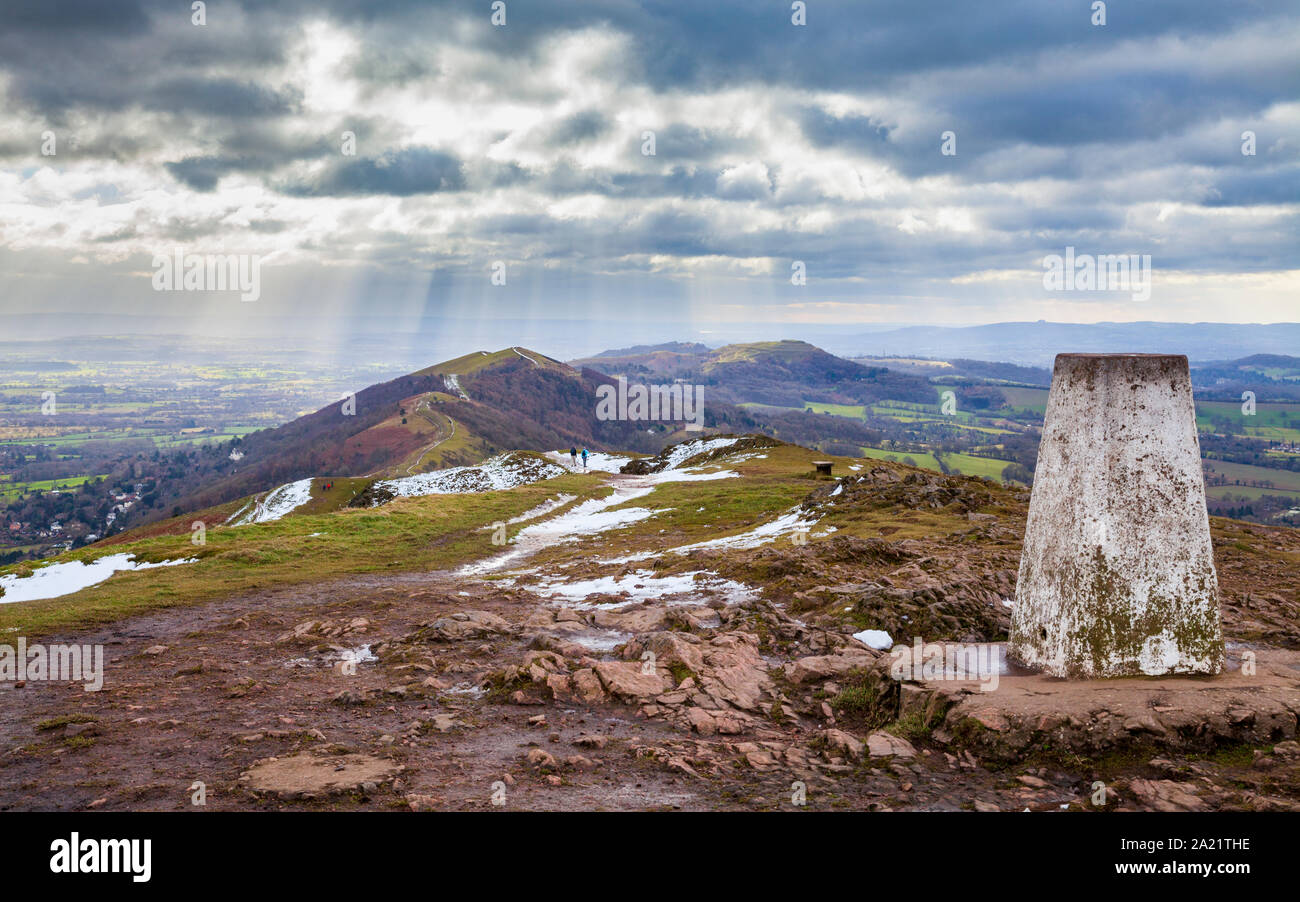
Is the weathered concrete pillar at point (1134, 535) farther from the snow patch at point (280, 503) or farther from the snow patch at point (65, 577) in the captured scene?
the snow patch at point (280, 503)

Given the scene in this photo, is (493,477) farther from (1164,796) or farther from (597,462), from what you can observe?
(1164,796)

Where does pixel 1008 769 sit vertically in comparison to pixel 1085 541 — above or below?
below

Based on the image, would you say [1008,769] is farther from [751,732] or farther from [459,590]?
[459,590]

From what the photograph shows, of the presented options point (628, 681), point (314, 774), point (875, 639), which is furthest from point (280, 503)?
point (314, 774)

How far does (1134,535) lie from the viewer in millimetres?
9906

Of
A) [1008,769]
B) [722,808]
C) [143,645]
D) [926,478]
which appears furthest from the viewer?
[926,478]

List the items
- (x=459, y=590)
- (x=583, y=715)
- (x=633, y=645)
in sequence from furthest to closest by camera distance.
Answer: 1. (x=459, y=590)
2. (x=633, y=645)
3. (x=583, y=715)

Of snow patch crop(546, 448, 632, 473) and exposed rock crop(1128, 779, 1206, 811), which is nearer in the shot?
exposed rock crop(1128, 779, 1206, 811)

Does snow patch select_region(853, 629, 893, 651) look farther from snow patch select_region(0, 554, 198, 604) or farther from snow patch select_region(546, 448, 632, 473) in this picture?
snow patch select_region(546, 448, 632, 473)

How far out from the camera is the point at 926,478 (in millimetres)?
34594

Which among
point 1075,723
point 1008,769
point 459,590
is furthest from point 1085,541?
point 459,590

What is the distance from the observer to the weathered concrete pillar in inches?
389

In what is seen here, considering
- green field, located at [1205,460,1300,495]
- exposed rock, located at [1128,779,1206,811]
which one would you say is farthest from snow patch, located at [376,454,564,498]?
green field, located at [1205,460,1300,495]
